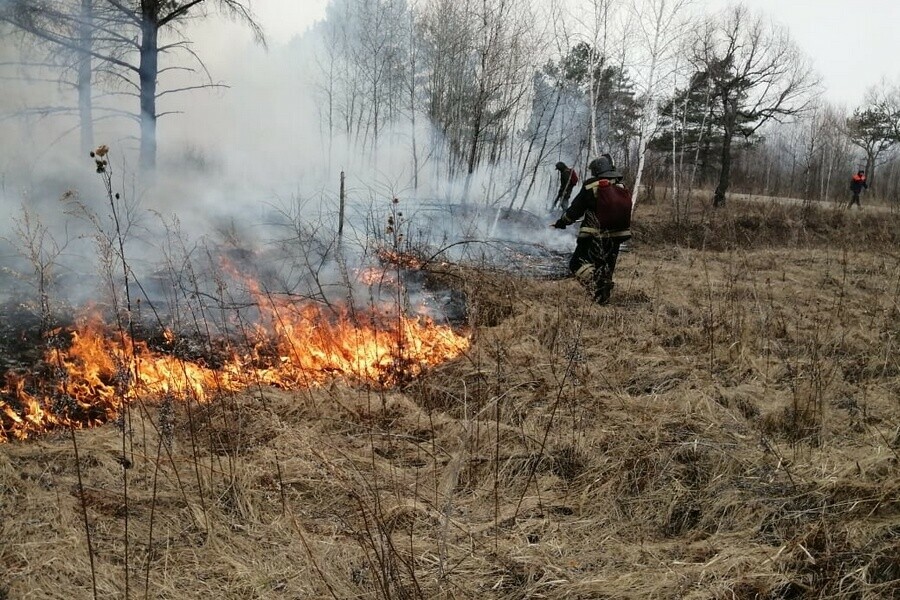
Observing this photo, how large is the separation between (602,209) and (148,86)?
340 inches

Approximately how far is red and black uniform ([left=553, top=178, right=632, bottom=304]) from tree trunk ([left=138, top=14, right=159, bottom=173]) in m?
8.14

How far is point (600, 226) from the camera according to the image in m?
6.21

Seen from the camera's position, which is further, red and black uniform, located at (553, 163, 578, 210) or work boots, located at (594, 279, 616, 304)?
red and black uniform, located at (553, 163, 578, 210)

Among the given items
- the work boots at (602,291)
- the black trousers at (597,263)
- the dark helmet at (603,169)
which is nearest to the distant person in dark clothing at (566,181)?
the dark helmet at (603,169)

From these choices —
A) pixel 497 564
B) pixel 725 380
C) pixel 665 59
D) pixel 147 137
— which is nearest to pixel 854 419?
pixel 725 380

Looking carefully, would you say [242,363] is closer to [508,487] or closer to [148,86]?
[508,487]

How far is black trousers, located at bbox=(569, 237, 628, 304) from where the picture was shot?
20.8 ft

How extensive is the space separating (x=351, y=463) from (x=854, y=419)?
324cm

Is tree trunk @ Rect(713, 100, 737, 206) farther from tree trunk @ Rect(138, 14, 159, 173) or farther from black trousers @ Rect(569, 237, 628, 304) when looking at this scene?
tree trunk @ Rect(138, 14, 159, 173)

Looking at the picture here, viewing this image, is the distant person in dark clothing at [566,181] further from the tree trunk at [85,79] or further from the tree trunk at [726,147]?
the tree trunk at [726,147]

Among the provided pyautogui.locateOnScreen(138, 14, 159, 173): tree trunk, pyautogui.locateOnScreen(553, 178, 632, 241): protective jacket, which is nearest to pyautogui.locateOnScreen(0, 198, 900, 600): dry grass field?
pyautogui.locateOnScreen(553, 178, 632, 241): protective jacket

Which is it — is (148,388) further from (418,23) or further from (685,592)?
(418,23)

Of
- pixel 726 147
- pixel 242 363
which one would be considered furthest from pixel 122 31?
pixel 726 147

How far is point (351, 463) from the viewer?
2.90 meters
